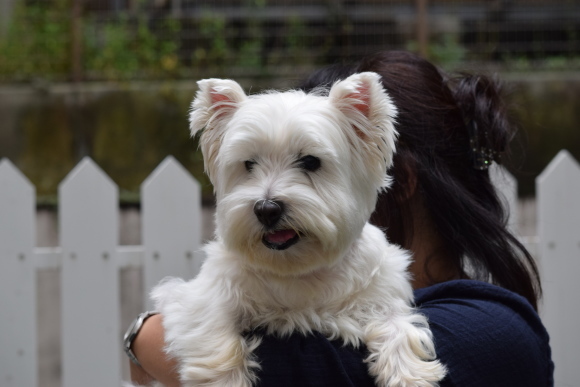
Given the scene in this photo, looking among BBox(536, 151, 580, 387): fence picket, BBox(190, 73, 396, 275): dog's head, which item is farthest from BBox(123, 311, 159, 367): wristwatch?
BBox(536, 151, 580, 387): fence picket

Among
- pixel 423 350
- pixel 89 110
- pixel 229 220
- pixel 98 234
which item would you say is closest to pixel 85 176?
pixel 98 234

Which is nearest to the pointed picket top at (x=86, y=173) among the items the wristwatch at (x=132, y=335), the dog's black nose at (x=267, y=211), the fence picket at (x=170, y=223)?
the fence picket at (x=170, y=223)

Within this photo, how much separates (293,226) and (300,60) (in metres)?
4.41

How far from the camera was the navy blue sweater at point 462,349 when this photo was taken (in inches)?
70.9

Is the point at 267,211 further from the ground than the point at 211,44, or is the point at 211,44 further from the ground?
the point at 211,44

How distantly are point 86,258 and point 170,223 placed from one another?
0.41 meters

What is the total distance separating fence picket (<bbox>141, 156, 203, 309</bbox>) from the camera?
352 cm

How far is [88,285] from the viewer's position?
351 cm

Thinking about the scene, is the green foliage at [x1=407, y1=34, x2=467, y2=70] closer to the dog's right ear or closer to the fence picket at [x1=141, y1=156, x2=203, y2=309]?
the fence picket at [x1=141, y1=156, x2=203, y2=309]

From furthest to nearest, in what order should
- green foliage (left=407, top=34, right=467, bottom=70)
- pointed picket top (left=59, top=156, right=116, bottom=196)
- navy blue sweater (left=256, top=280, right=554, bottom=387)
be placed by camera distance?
green foliage (left=407, top=34, right=467, bottom=70), pointed picket top (left=59, top=156, right=116, bottom=196), navy blue sweater (left=256, top=280, right=554, bottom=387)

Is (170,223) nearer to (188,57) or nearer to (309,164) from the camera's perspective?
(309,164)

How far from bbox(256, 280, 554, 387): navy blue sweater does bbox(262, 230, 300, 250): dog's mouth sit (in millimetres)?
224

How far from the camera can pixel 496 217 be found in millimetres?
2516

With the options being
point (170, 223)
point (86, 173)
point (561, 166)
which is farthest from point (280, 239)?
point (561, 166)
